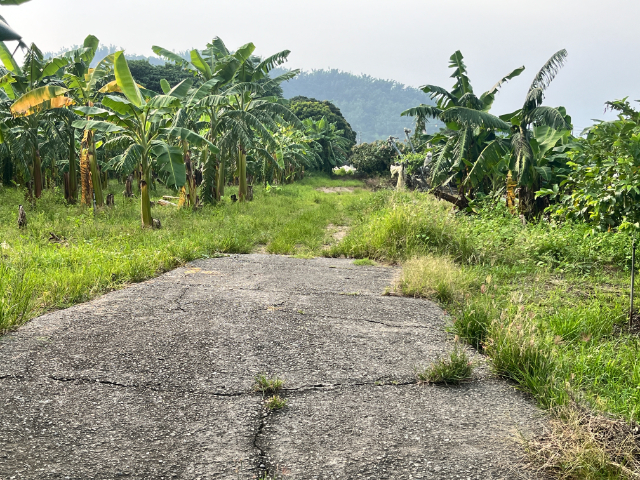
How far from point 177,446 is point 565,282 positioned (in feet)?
21.8

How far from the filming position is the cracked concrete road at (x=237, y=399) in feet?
8.55

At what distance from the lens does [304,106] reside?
48.1m

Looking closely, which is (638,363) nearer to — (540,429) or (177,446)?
(540,429)

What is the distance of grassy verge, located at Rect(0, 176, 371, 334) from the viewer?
540 centimetres

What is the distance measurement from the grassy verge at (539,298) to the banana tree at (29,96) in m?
8.75

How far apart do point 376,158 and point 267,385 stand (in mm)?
36282

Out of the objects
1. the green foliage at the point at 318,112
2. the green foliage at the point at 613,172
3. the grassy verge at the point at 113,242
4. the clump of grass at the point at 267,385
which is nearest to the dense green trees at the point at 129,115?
the grassy verge at the point at 113,242

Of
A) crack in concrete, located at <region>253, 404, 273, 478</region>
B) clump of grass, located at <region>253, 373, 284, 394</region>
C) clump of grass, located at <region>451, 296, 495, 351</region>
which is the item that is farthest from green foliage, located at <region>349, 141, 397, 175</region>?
crack in concrete, located at <region>253, 404, 273, 478</region>

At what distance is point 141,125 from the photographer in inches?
476

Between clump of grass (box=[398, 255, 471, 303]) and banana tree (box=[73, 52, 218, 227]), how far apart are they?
6.93m

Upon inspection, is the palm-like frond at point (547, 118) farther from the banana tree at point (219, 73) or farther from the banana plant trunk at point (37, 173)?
the banana plant trunk at point (37, 173)

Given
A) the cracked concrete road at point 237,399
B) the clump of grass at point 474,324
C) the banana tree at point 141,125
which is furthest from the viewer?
the banana tree at point 141,125

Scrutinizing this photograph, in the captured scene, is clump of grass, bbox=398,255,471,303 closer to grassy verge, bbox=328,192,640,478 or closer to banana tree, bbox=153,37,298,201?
grassy verge, bbox=328,192,640,478

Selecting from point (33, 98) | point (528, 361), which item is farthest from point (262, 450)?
point (33, 98)
